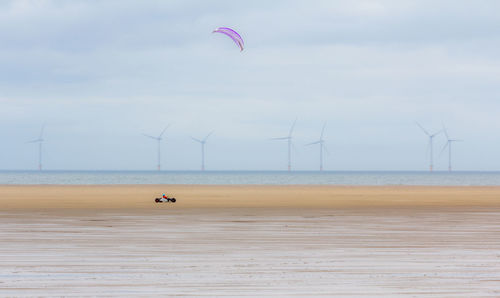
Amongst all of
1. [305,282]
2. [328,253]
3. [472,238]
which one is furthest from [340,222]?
[305,282]

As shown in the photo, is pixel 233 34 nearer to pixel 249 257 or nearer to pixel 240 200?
pixel 240 200

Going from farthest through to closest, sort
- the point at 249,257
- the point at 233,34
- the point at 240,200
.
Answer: the point at 240,200 < the point at 233,34 < the point at 249,257

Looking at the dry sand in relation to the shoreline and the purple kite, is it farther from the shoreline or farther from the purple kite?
the purple kite

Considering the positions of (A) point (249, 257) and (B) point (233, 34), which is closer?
(A) point (249, 257)

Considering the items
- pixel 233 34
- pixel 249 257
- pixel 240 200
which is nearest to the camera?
pixel 249 257

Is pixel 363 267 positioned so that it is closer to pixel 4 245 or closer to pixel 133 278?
pixel 133 278

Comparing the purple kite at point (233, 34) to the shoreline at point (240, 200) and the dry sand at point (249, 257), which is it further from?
the dry sand at point (249, 257)

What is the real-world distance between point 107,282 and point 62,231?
9941 mm

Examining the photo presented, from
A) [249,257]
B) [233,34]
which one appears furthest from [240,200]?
[249,257]

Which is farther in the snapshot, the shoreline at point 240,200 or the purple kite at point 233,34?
the purple kite at point 233,34

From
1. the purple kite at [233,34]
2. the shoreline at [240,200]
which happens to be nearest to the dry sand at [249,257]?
the shoreline at [240,200]

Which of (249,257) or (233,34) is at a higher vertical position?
(233,34)

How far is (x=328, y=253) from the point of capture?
16594 mm

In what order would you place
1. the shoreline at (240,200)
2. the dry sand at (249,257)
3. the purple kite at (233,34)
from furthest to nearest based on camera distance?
the purple kite at (233,34), the shoreline at (240,200), the dry sand at (249,257)
